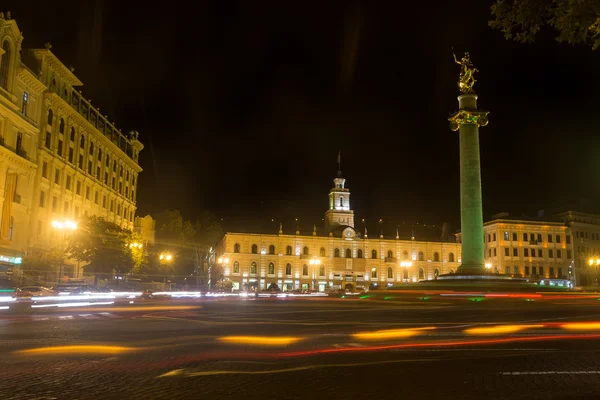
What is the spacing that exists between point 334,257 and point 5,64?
68.4 meters

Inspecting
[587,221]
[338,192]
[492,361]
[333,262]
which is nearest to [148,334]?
[492,361]

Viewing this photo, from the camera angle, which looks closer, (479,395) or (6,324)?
(479,395)

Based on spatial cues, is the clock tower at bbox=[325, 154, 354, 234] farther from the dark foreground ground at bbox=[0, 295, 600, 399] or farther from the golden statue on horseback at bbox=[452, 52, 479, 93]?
the dark foreground ground at bbox=[0, 295, 600, 399]

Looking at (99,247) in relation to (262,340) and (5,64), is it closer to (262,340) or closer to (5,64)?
(5,64)

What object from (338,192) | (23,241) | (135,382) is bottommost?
(135,382)

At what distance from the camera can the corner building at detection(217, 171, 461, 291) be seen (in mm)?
93625

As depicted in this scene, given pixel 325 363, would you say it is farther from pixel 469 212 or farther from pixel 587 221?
pixel 587 221

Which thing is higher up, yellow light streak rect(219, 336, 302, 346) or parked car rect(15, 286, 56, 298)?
parked car rect(15, 286, 56, 298)

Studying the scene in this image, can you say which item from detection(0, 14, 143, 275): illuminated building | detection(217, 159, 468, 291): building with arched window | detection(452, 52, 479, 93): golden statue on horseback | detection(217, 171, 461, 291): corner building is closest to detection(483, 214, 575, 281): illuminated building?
detection(217, 171, 461, 291): corner building

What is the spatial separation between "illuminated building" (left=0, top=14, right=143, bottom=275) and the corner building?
36.2m

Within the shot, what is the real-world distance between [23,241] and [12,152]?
7.10m

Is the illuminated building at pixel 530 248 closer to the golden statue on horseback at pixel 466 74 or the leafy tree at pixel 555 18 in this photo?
the golden statue on horseback at pixel 466 74

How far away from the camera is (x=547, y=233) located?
95.0 meters

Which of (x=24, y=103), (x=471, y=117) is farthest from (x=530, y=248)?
(x=24, y=103)
